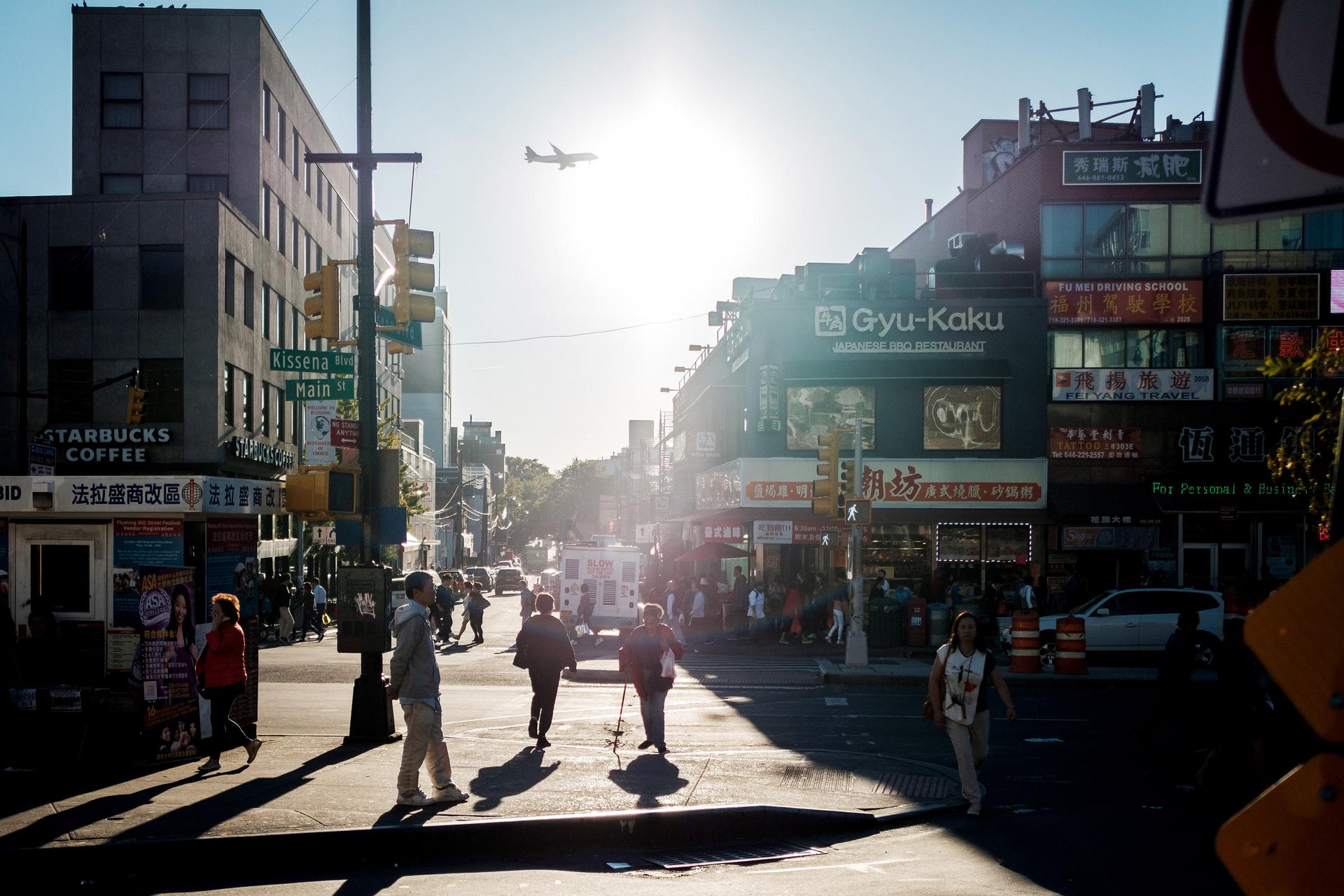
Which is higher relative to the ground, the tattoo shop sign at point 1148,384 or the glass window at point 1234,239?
the glass window at point 1234,239

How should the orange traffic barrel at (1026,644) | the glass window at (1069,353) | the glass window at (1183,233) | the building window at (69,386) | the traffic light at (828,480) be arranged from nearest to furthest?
the orange traffic barrel at (1026,644), the traffic light at (828,480), the building window at (69,386), the glass window at (1183,233), the glass window at (1069,353)

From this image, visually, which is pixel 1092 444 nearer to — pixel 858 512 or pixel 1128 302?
pixel 1128 302

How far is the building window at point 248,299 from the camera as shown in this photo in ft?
129

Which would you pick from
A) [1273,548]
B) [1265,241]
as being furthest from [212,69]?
[1273,548]

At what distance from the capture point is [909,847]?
9125 millimetres

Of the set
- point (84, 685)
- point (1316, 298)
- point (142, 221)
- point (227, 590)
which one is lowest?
point (84, 685)

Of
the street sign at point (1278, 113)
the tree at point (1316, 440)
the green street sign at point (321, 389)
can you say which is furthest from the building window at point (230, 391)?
the street sign at point (1278, 113)

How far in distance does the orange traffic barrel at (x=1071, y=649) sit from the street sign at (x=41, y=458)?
1792cm

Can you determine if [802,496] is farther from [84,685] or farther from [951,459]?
[84,685]

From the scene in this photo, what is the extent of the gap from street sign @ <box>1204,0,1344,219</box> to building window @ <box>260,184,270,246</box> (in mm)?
42418

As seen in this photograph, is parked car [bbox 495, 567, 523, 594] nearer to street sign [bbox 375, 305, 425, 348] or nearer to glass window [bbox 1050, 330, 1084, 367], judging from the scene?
glass window [bbox 1050, 330, 1084, 367]

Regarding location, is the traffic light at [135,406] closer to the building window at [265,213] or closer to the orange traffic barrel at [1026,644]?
the building window at [265,213]

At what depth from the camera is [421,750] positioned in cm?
949

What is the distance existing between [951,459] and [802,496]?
195 inches
